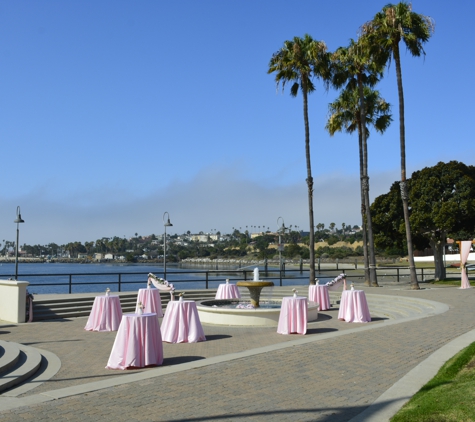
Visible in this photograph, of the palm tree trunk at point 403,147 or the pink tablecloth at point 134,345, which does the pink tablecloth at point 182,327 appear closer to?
the pink tablecloth at point 134,345

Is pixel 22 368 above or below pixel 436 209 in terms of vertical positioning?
below

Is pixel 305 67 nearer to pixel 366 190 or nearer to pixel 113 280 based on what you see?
pixel 366 190

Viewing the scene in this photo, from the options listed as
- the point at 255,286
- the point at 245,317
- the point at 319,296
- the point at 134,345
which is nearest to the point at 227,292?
the point at 319,296

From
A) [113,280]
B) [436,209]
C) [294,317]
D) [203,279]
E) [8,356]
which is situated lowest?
[113,280]

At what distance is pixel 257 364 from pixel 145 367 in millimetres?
2066

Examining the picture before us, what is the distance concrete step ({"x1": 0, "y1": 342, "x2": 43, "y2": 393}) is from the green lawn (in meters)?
5.87

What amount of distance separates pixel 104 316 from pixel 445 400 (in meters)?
11.2

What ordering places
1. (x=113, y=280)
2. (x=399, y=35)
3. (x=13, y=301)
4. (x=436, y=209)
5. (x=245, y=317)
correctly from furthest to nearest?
(x=113, y=280), (x=436, y=209), (x=399, y=35), (x=13, y=301), (x=245, y=317)

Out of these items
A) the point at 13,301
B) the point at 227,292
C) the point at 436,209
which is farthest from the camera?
the point at 436,209

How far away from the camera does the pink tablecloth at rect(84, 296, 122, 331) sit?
15297mm

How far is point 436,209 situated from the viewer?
108ft

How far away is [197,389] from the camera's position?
305 inches

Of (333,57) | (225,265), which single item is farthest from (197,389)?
(225,265)

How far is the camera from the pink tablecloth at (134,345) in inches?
373
